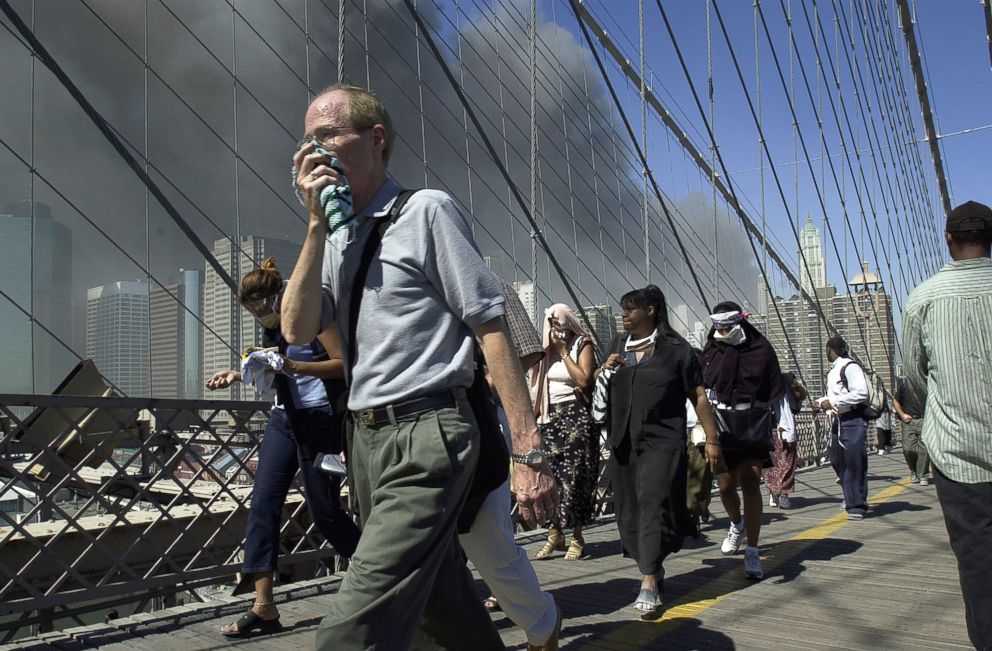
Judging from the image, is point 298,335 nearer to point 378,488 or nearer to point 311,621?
point 378,488

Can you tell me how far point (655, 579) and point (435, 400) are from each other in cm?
196

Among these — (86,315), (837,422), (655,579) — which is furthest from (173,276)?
(837,422)

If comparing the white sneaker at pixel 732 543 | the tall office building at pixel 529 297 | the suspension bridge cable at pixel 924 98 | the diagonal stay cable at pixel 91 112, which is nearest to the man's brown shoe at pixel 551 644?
the white sneaker at pixel 732 543

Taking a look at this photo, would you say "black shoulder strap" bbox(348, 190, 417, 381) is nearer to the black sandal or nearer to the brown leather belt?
the brown leather belt

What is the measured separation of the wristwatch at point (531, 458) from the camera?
1.68 metres

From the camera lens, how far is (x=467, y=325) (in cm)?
167

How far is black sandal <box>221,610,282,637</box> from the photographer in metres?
2.99

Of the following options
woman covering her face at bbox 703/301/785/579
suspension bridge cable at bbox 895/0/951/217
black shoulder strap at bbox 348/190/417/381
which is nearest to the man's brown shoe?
black shoulder strap at bbox 348/190/417/381

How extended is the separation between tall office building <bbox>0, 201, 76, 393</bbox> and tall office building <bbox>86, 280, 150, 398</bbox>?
162 mm

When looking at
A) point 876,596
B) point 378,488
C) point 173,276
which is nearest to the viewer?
point 378,488

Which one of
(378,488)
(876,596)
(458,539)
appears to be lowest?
(876,596)

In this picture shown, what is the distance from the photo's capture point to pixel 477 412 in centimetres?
167

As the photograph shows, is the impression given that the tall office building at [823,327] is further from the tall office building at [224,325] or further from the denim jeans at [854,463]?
the tall office building at [224,325]

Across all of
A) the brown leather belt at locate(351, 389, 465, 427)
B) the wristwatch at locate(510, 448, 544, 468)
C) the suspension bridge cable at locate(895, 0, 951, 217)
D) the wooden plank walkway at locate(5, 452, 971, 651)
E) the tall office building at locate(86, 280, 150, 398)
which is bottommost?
the wooden plank walkway at locate(5, 452, 971, 651)
